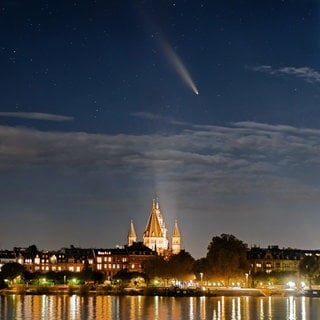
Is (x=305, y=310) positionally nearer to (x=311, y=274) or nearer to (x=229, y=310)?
(x=229, y=310)

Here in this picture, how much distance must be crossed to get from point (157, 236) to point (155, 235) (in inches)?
19.2

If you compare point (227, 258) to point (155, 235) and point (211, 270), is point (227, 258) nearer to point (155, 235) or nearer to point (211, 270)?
point (211, 270)

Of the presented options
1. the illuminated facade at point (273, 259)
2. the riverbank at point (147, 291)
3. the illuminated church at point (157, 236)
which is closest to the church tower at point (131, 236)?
the illuminated church at point (157, 236)

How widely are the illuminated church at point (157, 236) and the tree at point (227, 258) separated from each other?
6749 cm

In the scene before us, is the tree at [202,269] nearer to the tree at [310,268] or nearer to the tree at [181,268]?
the tree at [181,268]

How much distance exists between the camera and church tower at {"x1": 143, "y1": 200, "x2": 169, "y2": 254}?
17650 centimetres

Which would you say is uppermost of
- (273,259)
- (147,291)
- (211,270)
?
(273,259)

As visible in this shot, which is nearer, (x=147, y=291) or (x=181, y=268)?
(x=147, y=291)

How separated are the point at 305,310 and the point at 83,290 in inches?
2004

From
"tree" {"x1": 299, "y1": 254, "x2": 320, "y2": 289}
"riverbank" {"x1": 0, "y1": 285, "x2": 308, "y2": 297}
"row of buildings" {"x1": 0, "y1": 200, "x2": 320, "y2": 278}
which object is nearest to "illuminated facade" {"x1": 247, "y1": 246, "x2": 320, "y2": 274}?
"row of buildings" {"x1": 0, "y1": 200, "x2": 320, "y2": 278}

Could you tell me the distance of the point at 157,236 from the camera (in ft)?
584

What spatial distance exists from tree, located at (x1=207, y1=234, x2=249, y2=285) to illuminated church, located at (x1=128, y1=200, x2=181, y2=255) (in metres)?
67.5

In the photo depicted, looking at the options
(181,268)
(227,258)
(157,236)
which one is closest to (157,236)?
(157,236)

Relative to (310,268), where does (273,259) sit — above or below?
above
